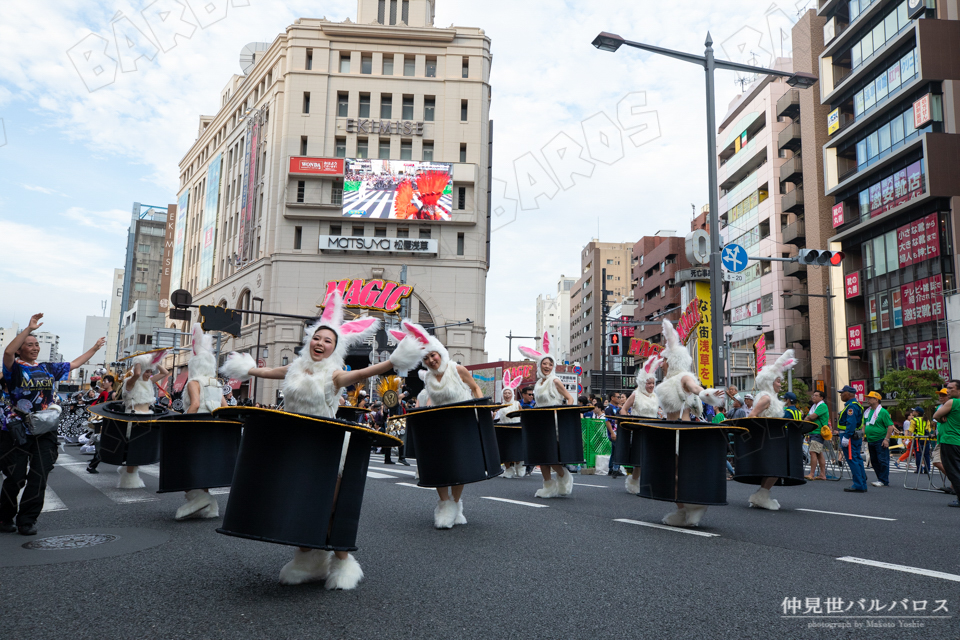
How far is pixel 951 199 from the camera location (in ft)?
109

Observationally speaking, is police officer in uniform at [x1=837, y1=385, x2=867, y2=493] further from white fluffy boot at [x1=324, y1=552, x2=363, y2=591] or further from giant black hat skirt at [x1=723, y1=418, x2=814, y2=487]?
white fluffy boot at [x1=324, y1=552, x2=363, y2=591]

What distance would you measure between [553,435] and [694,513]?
2587 millimetres

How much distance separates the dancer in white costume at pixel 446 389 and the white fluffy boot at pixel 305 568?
2.40m

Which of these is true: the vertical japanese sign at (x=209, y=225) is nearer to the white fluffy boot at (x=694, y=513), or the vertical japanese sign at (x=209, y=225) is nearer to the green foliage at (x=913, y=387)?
the green foliage at (x=913, y=387)

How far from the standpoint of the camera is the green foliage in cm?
2884

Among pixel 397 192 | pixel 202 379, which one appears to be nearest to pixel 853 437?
pixel 202 379

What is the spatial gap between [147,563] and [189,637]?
1.86 metres

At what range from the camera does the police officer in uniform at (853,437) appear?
1162 centimetres

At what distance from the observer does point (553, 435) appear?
30.0 ft

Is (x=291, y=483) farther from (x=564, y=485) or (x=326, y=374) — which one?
(x=564, y=485)

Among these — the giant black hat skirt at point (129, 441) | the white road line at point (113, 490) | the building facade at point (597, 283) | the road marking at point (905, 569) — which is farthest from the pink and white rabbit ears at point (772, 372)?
the building facade at point (597, 283)

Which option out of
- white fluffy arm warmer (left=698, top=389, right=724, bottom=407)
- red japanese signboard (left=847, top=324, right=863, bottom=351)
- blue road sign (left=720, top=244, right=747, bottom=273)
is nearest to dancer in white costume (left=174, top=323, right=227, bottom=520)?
white fluffy arm warmer (left=698, top=389, right=724, bottom=407)

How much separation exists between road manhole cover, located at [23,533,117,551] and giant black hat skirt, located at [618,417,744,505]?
4724 millimetres

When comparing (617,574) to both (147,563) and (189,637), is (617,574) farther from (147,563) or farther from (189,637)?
(147,563)
